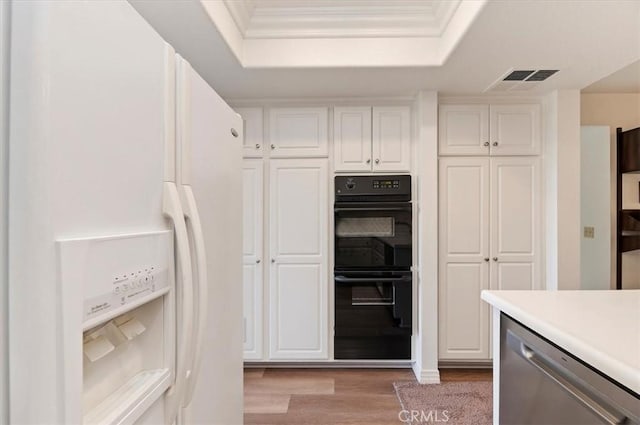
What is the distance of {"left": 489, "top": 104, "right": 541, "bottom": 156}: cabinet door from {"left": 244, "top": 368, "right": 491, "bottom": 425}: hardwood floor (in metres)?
1.76

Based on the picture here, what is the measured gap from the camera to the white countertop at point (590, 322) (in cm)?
81

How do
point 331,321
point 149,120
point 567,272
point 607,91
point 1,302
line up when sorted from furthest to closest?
point 607,91
point 331,321
point 567,272
point 149,120
point 1,302

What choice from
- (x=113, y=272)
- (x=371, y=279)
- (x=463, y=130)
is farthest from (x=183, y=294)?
(x=463, y=130)

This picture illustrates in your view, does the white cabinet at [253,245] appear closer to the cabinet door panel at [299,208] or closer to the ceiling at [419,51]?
the cabinet door panel at [299,208]

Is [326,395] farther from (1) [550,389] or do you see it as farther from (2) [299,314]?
(1) [550,389]

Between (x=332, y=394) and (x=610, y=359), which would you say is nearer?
(x=610, y=359)

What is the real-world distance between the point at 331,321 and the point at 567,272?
1813 millimetres

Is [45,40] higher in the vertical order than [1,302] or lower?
higher

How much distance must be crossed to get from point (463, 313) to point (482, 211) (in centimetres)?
81

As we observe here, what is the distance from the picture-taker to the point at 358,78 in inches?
98.0

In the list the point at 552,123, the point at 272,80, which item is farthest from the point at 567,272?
the point at 272,80

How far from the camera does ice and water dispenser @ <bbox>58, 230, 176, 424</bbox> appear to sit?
1.70ft

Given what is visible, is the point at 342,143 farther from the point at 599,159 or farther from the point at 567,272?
the point at 599,159
